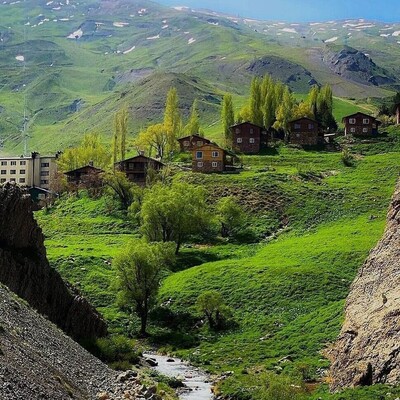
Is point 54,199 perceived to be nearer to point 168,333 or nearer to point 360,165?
point 360,165

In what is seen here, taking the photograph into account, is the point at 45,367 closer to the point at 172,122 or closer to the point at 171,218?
the point at 171,218

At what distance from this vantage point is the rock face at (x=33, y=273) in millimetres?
57469

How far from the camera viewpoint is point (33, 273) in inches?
2328

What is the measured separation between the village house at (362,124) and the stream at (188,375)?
104097 millimetres

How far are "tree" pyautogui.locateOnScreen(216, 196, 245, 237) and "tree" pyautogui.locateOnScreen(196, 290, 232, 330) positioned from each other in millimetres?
32794

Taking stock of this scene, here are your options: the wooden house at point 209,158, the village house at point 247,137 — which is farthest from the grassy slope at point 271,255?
the village house at point 247,137

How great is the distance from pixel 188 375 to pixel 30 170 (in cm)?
12371

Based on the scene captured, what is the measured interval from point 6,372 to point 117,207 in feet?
279

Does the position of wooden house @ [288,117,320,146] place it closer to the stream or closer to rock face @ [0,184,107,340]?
the stream

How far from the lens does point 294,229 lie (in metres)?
103

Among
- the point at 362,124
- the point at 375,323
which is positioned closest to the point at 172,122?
the point at 362,124

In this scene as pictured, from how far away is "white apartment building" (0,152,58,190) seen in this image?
171 meters

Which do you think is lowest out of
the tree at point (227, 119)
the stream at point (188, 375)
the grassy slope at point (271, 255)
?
the stream at point (188, 375)

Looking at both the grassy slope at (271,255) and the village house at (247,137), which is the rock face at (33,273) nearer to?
the grassy slope at (271,255)
